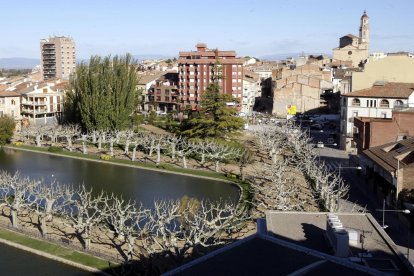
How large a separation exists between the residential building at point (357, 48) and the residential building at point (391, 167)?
207 feet

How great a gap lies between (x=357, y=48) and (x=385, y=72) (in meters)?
50.6

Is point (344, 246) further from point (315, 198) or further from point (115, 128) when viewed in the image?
point (115, 128)

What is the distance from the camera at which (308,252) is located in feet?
35.4

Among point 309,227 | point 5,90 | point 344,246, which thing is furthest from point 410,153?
point 5,90

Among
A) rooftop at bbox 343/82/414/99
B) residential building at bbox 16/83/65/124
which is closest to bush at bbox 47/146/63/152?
residential building at bbox 16/83/65/124

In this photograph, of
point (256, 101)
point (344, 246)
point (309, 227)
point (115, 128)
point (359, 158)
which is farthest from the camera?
point (256, 101)

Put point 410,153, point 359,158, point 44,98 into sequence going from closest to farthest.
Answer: point 410,153, point 359,158, point 44,98

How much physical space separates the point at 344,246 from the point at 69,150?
3104 centimetres

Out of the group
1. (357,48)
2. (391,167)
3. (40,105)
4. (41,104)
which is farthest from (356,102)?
(357,48)

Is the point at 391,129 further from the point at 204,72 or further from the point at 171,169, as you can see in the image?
the point at 204,72

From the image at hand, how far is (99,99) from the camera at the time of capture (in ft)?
140

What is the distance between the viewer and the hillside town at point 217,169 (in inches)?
522

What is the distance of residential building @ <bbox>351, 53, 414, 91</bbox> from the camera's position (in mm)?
40219

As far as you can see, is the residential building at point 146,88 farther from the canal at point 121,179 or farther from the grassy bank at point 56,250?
the grassy bank at point 56,250
